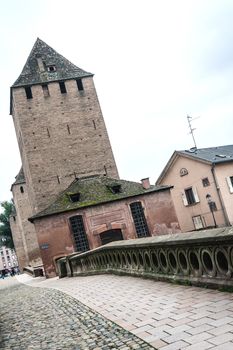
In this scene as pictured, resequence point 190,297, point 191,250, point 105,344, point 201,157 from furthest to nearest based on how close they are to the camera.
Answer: point 201,157 < point 191,250 < point 190,297 < point 105,344

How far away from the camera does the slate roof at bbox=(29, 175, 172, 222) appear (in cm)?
2850

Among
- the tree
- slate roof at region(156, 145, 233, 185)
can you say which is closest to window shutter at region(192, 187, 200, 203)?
slate roof at region(156, 145, 233, 185)

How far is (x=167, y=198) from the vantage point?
30.1 metres

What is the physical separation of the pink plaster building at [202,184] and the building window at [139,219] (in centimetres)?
573

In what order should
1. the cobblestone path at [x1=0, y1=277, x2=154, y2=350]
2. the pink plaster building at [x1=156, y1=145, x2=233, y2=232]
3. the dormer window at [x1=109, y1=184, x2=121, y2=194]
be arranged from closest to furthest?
the cobblestone path at [x1=0, y1=277, x2=154, y2=350] < the dormer window at [x1=109, y1=184, x2=121, y2=194] < the pink plaster building at [x1=156, y1=145, x2=233, y2=232]

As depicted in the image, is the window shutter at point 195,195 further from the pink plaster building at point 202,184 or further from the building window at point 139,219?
the building window at point 139,219

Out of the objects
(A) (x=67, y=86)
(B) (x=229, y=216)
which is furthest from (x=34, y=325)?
(A) (x=67, y=86)

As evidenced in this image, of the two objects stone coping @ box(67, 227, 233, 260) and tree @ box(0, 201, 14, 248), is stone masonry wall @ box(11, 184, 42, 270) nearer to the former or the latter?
tree @ box(0, 201, 14, 248)

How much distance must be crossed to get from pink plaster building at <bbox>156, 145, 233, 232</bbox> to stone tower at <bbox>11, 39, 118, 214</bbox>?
24.8 feet

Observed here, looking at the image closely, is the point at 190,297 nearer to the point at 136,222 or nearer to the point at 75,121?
the point at 136,222

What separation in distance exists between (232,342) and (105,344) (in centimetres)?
179

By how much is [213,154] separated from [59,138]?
48.4ft

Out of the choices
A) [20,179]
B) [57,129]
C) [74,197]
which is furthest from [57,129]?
[20,179]

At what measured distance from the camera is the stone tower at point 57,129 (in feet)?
111
